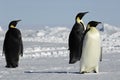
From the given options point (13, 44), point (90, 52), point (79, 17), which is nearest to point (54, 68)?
point (13, 44)

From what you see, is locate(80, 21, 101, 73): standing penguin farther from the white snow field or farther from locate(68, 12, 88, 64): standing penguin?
locate(68, 12, 88, 64): standing penguin

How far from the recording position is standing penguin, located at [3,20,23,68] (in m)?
12.5

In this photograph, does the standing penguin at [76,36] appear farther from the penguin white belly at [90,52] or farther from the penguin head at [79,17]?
the penguin white belly at [90,52]

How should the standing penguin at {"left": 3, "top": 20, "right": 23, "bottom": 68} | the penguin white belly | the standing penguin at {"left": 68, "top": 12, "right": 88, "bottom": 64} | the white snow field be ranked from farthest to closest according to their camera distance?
the standing penguin at {"left": 68, "top": 12, "right": 88, "bottom": 64}
the standing penguin at {"left": 3, "top": 20, "right": 23, "bottom": 68}
the penguin white belly
the white snow field

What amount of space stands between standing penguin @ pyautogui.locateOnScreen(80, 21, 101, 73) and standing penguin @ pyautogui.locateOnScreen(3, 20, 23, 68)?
3478 millimetres

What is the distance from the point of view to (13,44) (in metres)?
12.8

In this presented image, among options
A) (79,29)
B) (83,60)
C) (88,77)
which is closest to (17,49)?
(79,29)

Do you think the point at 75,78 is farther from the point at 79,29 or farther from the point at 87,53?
the point at 79,29

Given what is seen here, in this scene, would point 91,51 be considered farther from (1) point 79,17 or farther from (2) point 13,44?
(2) point 13,44

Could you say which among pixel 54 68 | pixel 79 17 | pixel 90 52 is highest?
pixel 79 17

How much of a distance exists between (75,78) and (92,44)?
133 centimetres

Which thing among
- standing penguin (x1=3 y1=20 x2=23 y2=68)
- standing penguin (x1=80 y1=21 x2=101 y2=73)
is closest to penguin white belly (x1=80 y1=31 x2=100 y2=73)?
standing penguin (x1=80 y1=21 x2=101 y2=73)

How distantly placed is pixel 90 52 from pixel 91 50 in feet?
0.18

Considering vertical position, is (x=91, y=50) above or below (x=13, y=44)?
above
